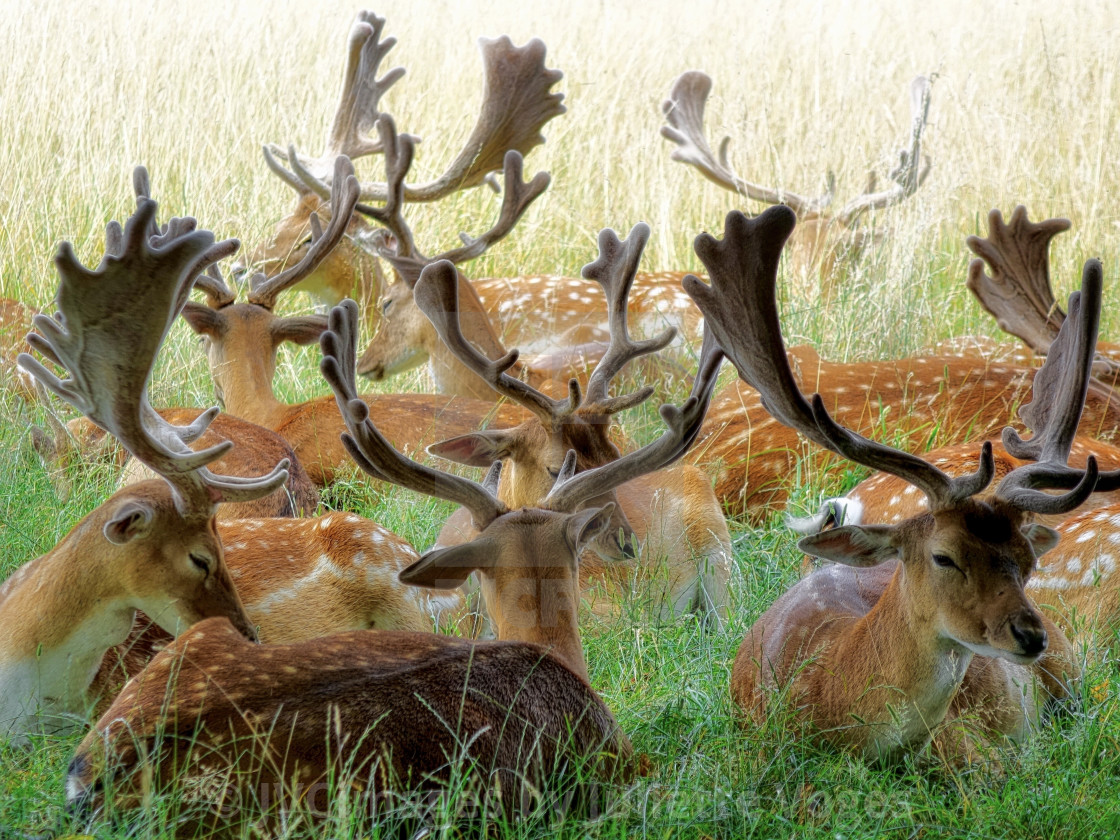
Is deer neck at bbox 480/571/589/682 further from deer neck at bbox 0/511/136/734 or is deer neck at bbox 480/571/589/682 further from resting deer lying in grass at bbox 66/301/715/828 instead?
deer neck at bbox 0/511/136/734

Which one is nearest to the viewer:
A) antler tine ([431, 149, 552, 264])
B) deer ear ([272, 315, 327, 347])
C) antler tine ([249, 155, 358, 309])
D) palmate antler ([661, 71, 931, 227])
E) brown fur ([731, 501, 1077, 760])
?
brown fur ([731, 501, 1077, 760])

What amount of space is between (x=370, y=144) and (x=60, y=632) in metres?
4.40

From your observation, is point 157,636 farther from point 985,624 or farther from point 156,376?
point 156,376

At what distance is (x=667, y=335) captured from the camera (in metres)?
4.04

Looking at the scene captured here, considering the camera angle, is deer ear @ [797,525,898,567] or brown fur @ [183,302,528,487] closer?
deer ear @ [797,525,898,567]

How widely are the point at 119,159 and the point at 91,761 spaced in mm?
5884

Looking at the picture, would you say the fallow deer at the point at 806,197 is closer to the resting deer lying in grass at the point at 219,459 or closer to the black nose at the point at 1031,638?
the resting deer lying in grass at the point at 219,459

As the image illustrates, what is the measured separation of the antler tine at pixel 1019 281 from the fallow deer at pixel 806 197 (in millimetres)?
2417

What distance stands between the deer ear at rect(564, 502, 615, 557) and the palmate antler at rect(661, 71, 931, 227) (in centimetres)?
474

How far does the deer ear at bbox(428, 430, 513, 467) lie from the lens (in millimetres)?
3770

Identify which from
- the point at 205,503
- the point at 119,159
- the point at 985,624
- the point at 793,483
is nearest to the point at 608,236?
the point at 793,483

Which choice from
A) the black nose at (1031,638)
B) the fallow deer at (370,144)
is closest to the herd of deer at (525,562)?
the black nose at (1031,638)

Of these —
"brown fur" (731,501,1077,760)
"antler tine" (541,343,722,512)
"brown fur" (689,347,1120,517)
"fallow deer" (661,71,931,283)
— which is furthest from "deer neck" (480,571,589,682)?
"fallow deer" (661,71,931,283)

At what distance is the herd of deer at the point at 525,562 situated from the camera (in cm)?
227
